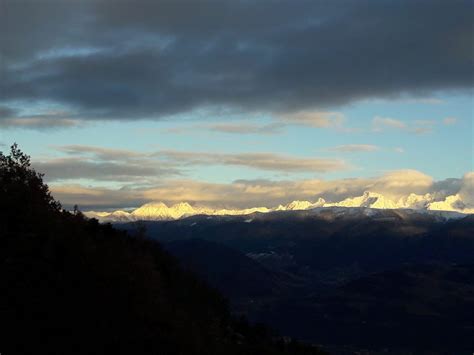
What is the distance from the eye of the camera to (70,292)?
63.3 meters

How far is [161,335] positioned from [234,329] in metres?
39.9

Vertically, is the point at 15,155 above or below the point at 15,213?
above

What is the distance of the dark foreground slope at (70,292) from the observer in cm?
5906

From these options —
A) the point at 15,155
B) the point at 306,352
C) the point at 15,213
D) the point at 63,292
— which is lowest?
the point at 306,352

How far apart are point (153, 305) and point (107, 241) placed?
15.9 meters

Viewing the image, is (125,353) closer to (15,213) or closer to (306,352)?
(15,213)

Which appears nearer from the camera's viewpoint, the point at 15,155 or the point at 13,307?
the point at 13,307

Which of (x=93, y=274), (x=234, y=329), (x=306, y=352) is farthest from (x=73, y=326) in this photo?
(x=306, y=352)

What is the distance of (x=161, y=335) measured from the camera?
63031 mm

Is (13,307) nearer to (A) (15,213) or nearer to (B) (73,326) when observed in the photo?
(B) (73,326)

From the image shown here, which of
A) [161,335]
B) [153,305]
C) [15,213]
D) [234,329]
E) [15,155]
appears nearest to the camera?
[161,335]

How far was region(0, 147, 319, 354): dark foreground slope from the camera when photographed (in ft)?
194

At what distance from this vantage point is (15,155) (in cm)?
7875

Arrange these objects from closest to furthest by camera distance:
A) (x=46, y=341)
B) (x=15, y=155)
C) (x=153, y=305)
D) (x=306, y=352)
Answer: (x=46, y=341) → (x=153, y=305) → (x=15, y=155) → (x=306, y=352)
